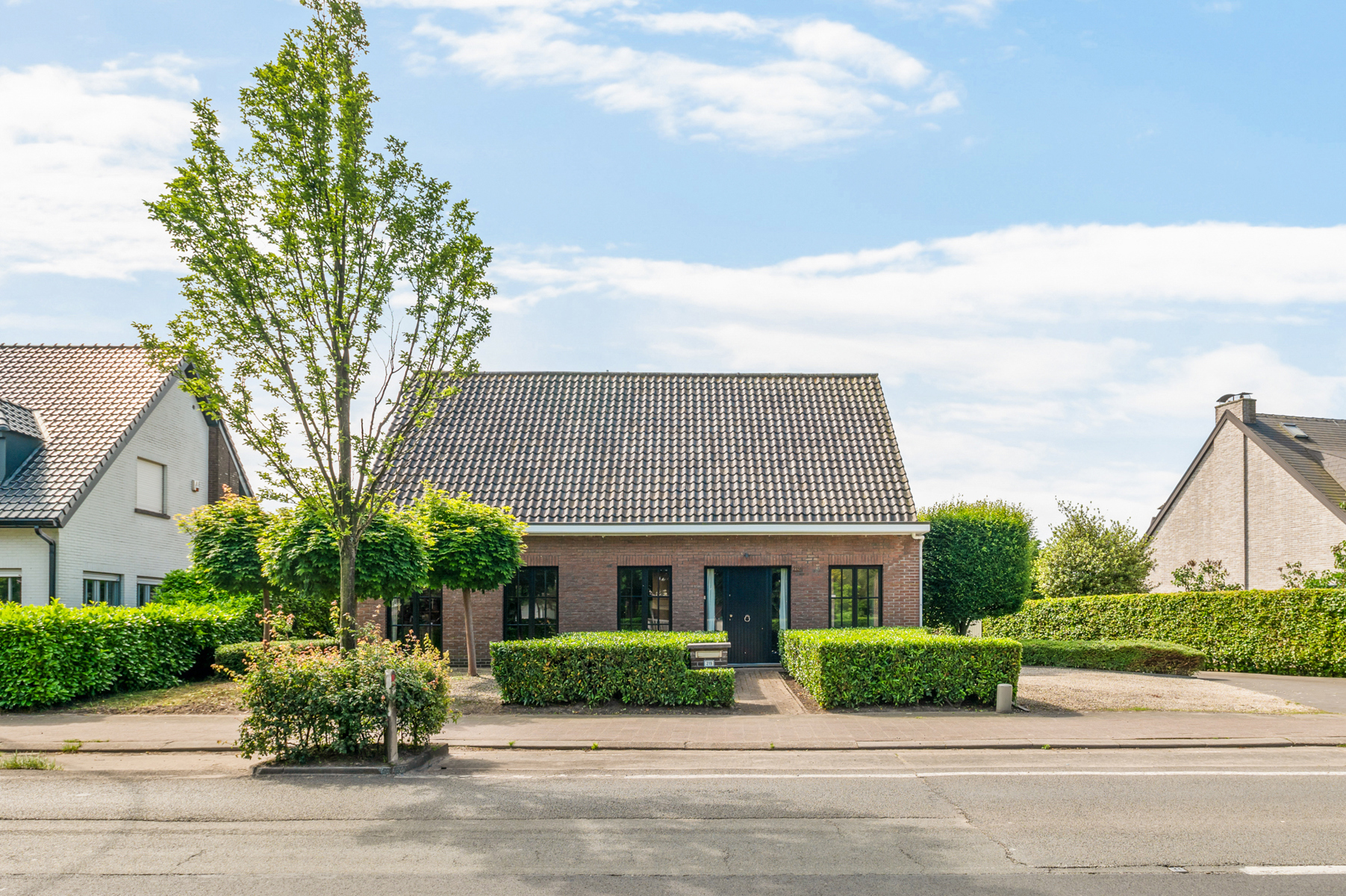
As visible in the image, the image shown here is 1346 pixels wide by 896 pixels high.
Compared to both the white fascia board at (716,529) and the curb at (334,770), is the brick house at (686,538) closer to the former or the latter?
the white fascia board at (716,529)

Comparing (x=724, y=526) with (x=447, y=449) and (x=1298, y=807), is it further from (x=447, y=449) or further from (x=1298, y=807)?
(x=1298, y=807)

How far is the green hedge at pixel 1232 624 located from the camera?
66.6 ft

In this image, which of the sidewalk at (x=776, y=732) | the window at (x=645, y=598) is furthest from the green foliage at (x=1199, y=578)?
the window at (x=645, y=598)

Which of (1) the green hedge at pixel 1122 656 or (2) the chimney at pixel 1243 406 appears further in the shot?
(2) the chimney at pixel 1243 406

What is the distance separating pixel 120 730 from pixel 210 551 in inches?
190

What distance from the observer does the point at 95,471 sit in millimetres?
20219

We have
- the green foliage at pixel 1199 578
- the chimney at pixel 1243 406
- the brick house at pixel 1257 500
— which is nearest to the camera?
the green foliage at pixel 1199 578

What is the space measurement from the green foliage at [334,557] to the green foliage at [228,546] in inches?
102

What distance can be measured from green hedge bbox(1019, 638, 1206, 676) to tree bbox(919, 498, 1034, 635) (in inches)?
109

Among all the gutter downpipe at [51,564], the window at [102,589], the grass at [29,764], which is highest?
the gutter downpipe at [51,564]

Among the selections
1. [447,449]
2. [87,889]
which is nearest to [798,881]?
[87,889]

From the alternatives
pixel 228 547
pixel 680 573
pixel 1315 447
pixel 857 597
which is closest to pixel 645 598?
pixel 680 573

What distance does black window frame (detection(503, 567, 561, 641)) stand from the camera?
786 inches

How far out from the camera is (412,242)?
11055mm
